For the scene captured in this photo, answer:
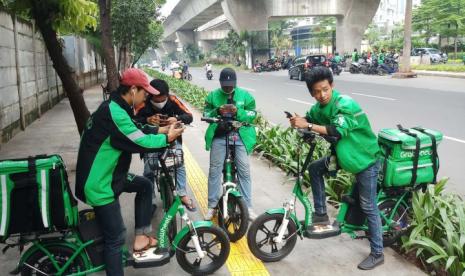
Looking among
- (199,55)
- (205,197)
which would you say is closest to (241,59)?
(199,55)

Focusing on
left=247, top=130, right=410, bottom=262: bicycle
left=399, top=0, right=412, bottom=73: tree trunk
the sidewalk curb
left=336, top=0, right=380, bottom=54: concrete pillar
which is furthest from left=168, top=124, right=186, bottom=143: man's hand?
left=336, top=0, right=380, bottom=54: concrete pillar

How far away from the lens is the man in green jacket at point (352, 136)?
3.45 metres

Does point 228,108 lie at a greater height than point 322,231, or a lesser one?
greater

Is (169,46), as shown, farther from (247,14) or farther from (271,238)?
(271,238)

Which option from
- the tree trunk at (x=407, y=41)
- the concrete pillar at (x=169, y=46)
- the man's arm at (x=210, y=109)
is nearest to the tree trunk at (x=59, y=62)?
the man's arm at (x=210, y=109)

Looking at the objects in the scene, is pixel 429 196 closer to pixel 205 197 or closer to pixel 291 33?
pixel 205 197

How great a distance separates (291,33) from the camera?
93875 mm

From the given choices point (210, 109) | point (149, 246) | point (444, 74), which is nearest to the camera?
point (149, 246)

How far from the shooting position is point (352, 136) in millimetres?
3553

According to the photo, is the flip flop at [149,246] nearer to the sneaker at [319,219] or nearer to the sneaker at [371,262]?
the sneaker at [319,219]

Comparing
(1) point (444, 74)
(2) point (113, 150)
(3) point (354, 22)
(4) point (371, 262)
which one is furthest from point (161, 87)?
(3) point (354, 22)

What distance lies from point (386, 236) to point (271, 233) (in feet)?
3.39

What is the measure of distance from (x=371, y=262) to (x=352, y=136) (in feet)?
3.40

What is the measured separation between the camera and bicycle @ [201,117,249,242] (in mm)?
4164
